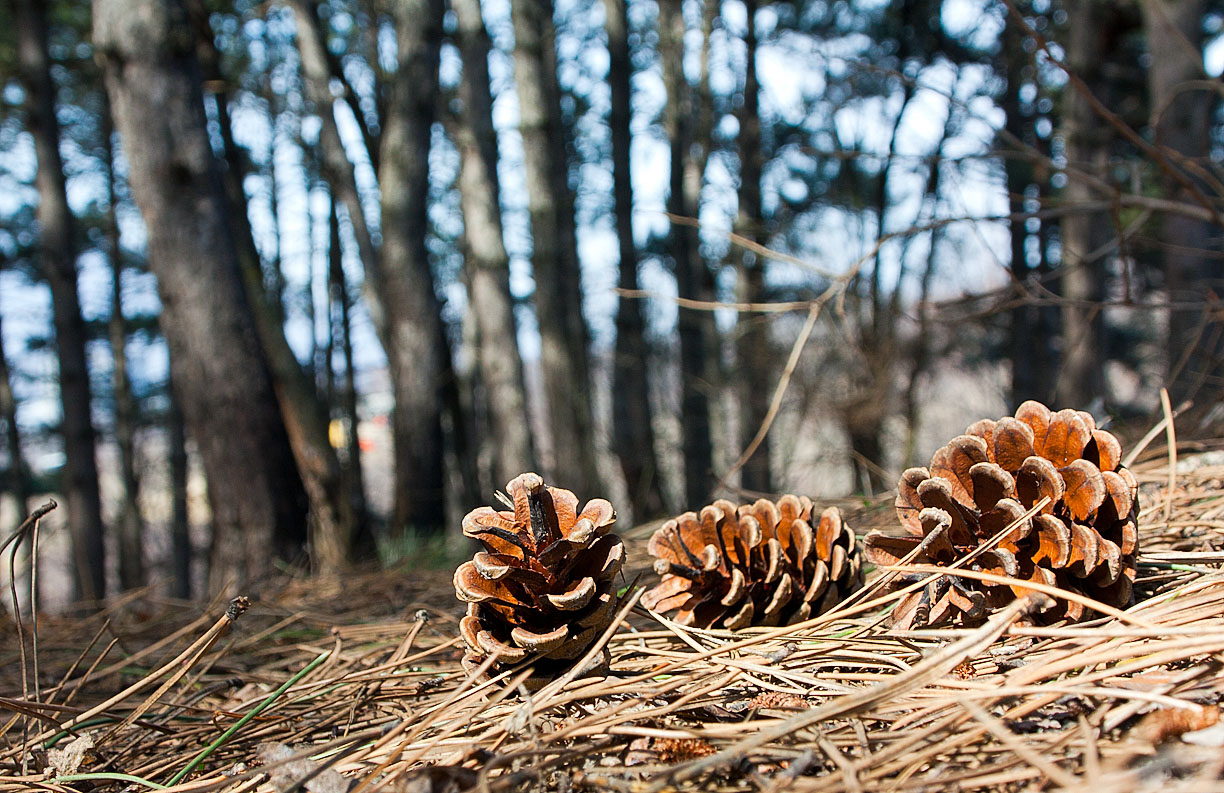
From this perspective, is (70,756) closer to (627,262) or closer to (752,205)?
(627,262)

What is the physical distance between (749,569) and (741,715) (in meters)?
0.38

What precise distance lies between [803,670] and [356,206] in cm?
596

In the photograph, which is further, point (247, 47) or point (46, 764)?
point (247, 47)

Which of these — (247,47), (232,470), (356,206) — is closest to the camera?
(232,470)

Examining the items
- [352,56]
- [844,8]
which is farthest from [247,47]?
[844,8]

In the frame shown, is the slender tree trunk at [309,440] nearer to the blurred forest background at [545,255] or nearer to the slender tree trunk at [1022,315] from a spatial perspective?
the blurred forest background at [545,255]

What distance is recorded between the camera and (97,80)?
8.84 meters

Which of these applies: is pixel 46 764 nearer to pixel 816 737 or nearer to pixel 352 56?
pixel 816 737

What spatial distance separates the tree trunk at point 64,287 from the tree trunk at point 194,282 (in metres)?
4.56

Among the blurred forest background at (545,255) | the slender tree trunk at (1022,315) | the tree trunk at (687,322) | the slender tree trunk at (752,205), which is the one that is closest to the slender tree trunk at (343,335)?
the blurred forest background at (545,255)

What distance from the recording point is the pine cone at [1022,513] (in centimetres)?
99

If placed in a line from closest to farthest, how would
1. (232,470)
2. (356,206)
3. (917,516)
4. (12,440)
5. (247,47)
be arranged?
(917,516), (232,470), (356,206), (12,440), (247,47)

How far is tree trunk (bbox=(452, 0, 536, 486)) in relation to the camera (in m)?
4.75

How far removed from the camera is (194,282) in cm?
328
